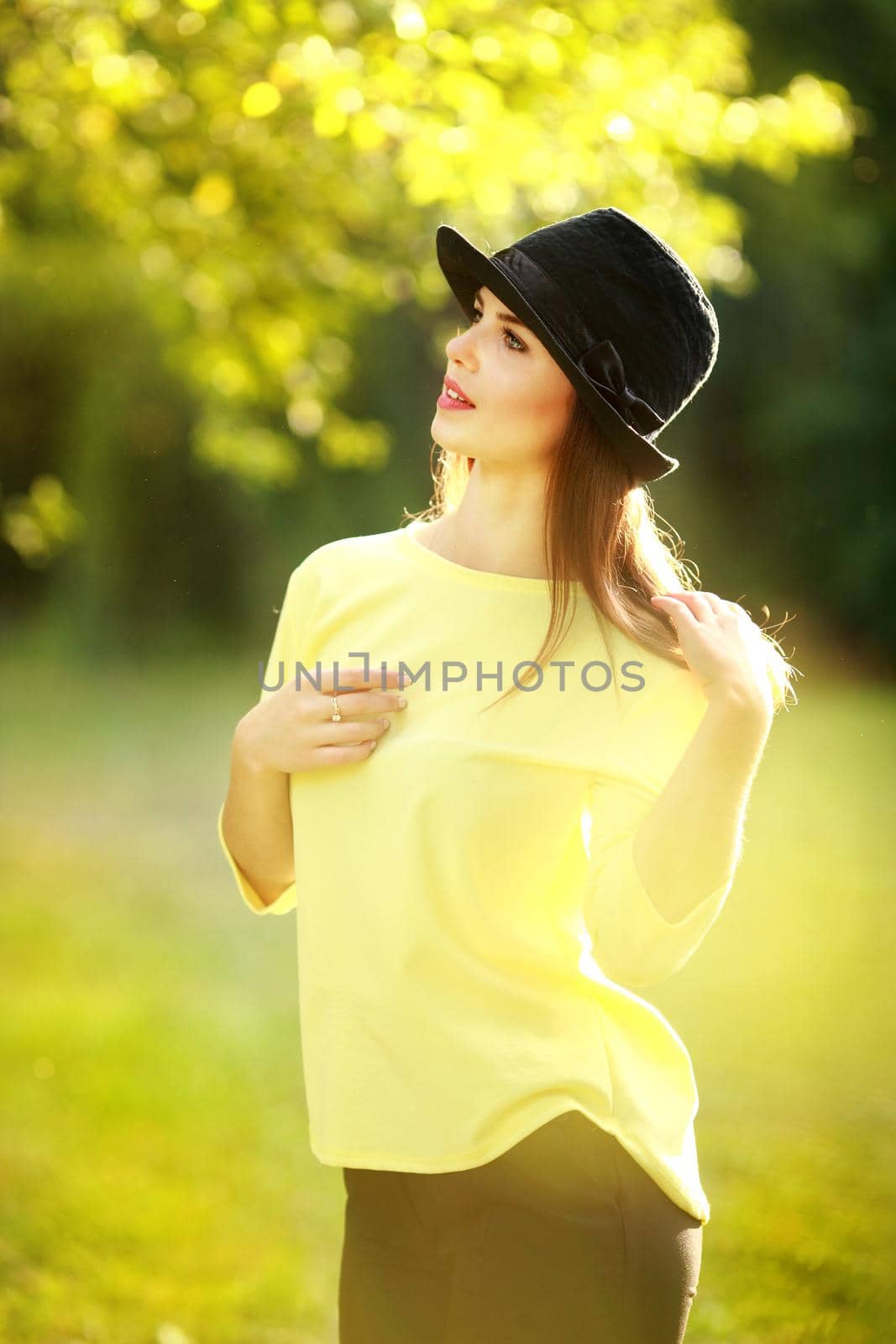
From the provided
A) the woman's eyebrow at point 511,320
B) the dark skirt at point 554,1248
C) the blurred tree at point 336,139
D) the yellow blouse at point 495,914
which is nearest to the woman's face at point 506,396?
the woman's eyebrow at point 511,320

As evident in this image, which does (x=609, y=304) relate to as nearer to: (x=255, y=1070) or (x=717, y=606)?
(x=717, y=606)

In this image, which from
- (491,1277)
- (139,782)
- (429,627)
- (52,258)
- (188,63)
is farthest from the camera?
(139,782)

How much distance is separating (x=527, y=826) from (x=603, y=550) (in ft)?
0.96

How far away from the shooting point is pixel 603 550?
1.41m

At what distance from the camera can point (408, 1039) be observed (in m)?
1.32

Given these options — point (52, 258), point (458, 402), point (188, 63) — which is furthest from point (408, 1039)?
point (52, 258)

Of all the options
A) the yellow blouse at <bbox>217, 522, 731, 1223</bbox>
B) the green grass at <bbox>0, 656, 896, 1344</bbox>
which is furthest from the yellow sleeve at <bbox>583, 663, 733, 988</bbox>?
the green grass at <bbox>0, 656, 896, 1344</bbox>

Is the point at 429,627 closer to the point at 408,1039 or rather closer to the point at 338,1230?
the point at 408,1039

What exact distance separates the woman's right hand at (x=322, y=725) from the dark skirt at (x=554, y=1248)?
15.7 inches

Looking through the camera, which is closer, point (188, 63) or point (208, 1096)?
point (188, 63)

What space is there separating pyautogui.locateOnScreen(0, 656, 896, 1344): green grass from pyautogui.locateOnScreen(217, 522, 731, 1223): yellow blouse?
1784mm

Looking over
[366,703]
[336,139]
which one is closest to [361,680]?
[366,703]

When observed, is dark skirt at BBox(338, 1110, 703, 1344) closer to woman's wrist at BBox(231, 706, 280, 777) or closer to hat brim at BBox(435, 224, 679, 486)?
woman's wrist at BBox(231, 706, 280, 777)

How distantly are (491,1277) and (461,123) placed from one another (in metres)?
2.58
